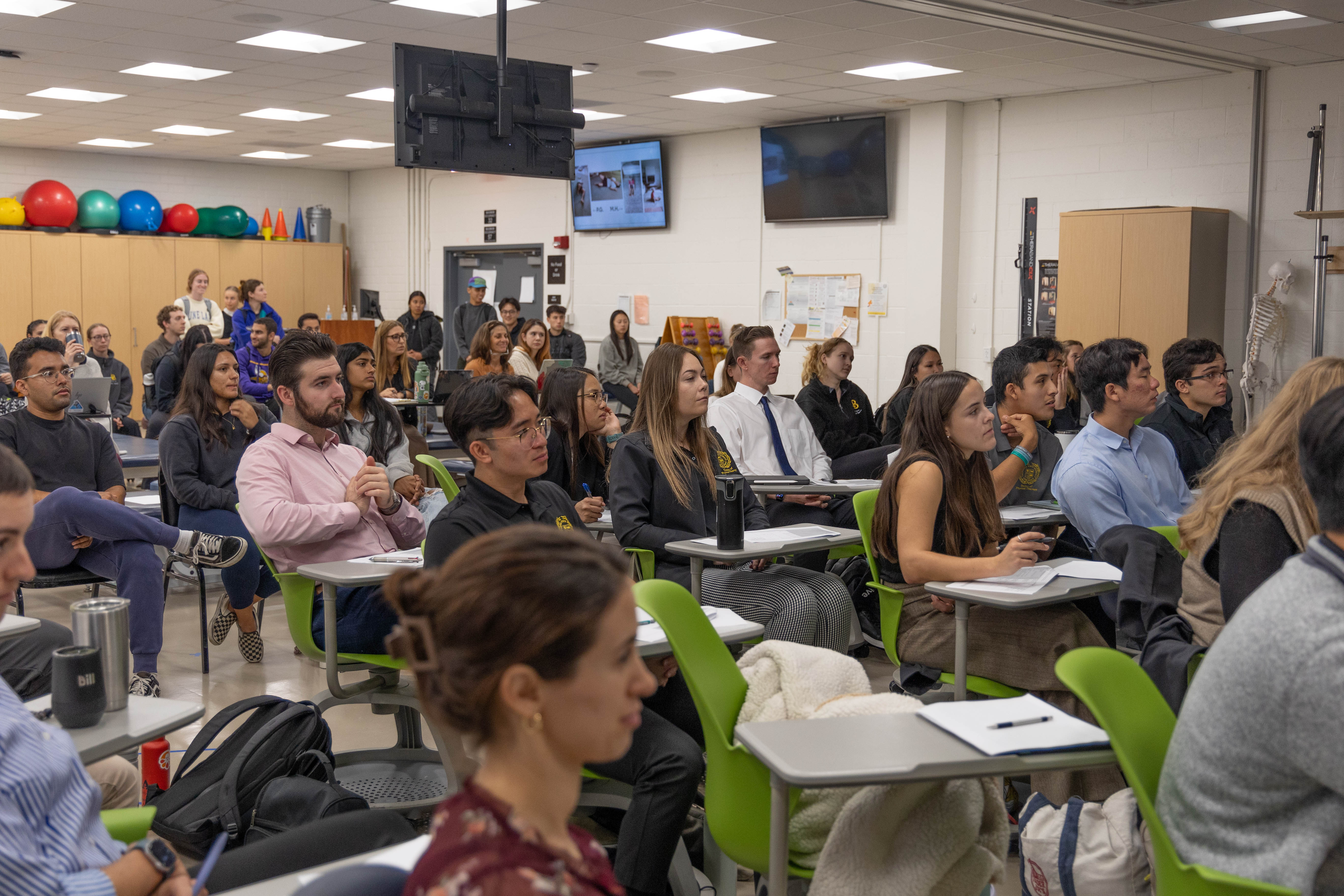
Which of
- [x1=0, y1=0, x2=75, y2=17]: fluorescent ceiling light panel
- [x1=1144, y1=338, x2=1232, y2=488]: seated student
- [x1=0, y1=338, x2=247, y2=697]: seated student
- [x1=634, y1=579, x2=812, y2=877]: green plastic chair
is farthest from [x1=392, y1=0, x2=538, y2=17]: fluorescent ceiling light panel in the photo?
[x1=634, y1=579, x2=812, y2=877]: green plastic chair

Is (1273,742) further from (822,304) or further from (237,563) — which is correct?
(822,304)

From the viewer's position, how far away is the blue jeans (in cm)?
461

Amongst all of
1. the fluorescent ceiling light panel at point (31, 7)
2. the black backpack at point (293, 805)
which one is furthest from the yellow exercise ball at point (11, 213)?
the black backpack at point (293, 805)

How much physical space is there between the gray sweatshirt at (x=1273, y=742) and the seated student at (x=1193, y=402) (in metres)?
3.32

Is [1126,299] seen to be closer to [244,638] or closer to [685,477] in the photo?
[685,477]

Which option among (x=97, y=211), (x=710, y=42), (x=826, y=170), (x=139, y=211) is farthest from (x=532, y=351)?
(x=97, y=211)

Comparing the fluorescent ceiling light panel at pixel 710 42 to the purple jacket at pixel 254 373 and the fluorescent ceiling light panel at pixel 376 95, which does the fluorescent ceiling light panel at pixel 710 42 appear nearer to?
the fluorescent ceiling light panel at pixel 376 95

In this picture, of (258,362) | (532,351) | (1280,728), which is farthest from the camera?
(532,351)

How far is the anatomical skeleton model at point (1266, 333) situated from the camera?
7383 millimetres

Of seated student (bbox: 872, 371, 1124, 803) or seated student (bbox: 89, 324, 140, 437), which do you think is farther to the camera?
seated student (bbox: 89, 324, 140, 437)

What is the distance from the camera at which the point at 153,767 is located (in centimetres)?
268

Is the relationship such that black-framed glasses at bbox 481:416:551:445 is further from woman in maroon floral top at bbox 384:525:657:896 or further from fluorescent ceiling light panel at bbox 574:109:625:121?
fluorescent ceiling light panel at bbox 574:109:625:121

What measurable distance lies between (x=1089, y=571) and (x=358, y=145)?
405 inches

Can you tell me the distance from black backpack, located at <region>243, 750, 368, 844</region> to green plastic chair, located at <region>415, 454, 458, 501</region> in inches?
72.6
